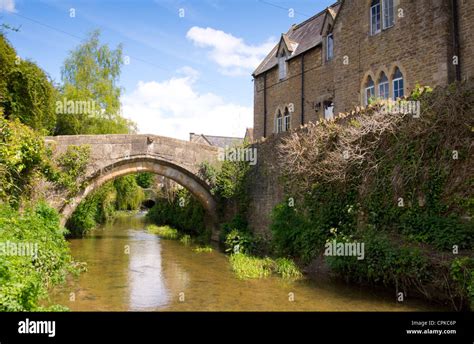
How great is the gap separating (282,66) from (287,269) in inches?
486

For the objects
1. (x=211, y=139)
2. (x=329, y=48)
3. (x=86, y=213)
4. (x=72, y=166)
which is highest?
(x=211, y=139)

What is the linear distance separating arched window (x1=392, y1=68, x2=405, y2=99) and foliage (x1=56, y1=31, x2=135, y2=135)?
47.3 feet

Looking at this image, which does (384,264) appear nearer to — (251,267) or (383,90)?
(251,267)

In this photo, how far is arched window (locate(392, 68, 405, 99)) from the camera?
12.7 metres

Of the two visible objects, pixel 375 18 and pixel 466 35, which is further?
pixel 375 18

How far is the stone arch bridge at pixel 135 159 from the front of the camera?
43.6 feet

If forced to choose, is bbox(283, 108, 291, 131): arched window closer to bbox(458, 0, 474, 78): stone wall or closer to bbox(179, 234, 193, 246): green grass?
bbox(179, 234, 193, 246): green grass

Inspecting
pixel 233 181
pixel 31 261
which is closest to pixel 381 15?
pixel 233 181

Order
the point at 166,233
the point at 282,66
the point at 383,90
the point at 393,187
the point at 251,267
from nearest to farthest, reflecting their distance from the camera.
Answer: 1. the point at 393,187
2. the point at 251,267
3. the point at 383,90
4. the point at 282,66
5. the point at 166,233

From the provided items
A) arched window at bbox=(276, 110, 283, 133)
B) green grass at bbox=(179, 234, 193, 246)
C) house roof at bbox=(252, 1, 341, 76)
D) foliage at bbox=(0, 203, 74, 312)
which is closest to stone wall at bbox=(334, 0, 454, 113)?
house roof at bbox=(252, 1, 341, 76)

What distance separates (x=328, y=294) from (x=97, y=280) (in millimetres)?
5386

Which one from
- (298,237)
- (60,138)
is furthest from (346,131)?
(60,138)

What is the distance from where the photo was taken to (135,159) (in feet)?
47.1
